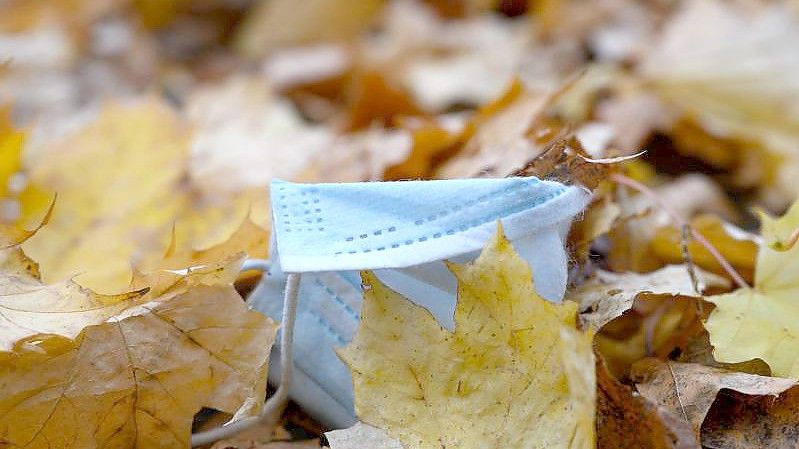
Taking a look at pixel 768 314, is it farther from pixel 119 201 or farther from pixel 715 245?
pixel 119 201

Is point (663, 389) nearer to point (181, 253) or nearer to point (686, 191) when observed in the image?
point (181, 253)

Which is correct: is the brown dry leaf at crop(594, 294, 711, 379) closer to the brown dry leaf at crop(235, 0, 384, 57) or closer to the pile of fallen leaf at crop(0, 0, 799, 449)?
the pile of fallen leaf at crop(0, 0, 799, 449)

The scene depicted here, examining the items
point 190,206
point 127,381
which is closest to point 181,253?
point 127,381

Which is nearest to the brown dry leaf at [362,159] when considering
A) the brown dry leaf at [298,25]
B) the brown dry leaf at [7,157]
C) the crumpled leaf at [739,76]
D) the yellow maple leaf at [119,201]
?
the yellow maple leaf at [119,201]

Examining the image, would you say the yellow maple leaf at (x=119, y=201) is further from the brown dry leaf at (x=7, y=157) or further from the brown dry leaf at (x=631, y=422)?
the brown dry leaf at (x=631, y=422)

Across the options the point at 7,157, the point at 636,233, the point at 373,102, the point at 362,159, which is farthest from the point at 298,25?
the point at 636,233
